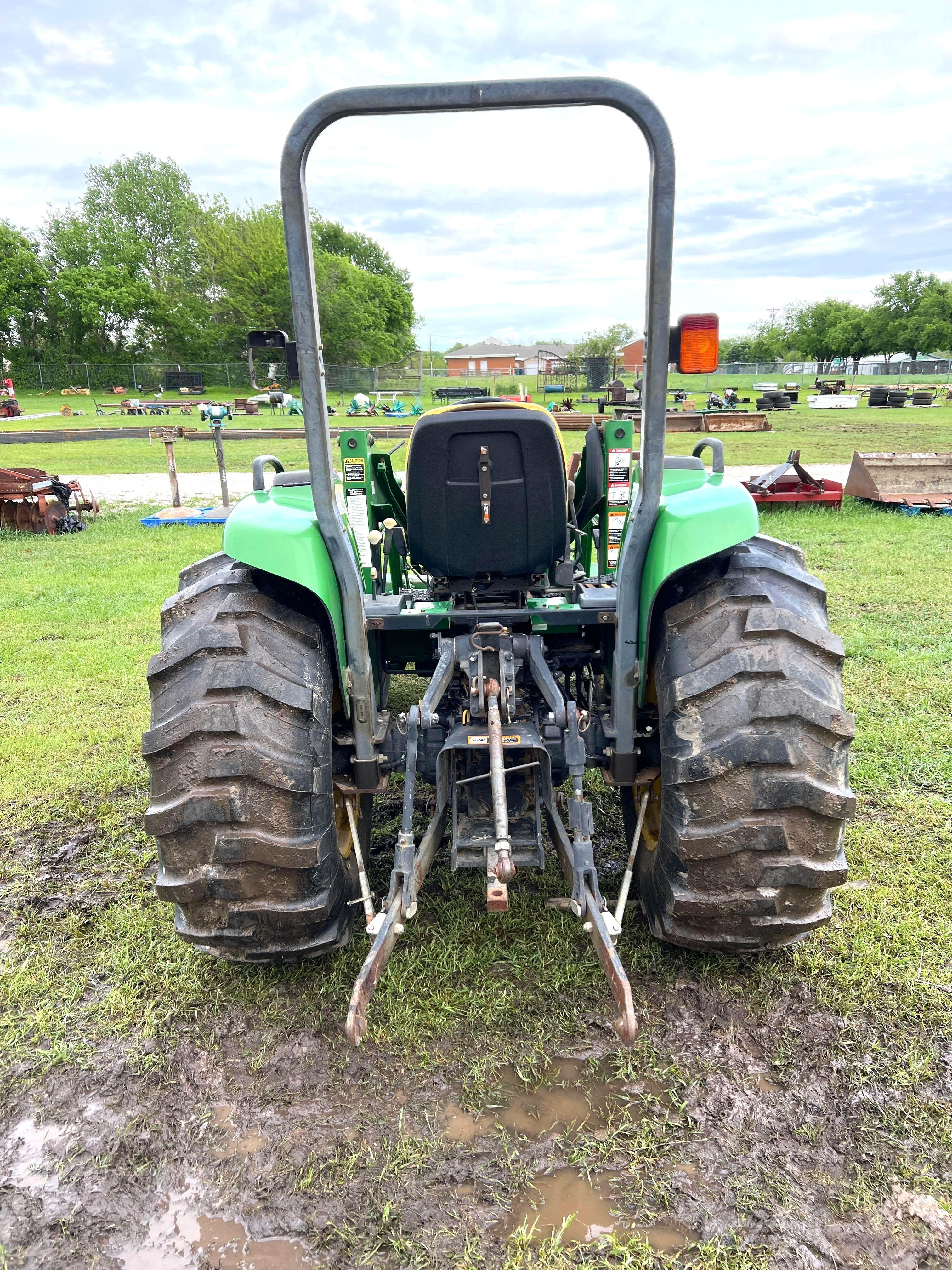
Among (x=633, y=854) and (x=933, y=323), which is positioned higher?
(x=933, y=323)

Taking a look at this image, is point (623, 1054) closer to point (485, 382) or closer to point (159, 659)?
point (159, 659)

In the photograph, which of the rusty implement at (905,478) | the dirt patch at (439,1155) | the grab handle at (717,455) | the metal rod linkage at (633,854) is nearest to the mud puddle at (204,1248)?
the dirt patch at (439,1155)

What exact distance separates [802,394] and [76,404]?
41.0 metres

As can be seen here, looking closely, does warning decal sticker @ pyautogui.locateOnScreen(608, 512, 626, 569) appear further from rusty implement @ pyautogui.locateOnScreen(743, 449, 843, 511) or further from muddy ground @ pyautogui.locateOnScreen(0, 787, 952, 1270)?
rusty implement @ pyautogui.locateOnScreen(743, 449, 843, 511)

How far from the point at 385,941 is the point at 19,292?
64.7 metres

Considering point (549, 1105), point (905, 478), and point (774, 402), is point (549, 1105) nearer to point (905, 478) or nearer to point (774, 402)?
point (905, 478)

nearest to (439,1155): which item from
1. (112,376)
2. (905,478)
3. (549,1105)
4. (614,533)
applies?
(549,1105)

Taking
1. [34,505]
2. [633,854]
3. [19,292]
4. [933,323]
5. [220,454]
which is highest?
[19,292]

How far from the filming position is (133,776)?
4.46 meters

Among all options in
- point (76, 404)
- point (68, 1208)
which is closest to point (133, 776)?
point (68, 1208)

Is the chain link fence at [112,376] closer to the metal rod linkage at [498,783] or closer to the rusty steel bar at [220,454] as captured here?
the rusty steel bar at [220,454]

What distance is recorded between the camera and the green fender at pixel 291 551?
256 cm

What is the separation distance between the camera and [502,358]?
4.57 meters

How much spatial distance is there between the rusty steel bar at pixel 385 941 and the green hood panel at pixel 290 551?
532mm
